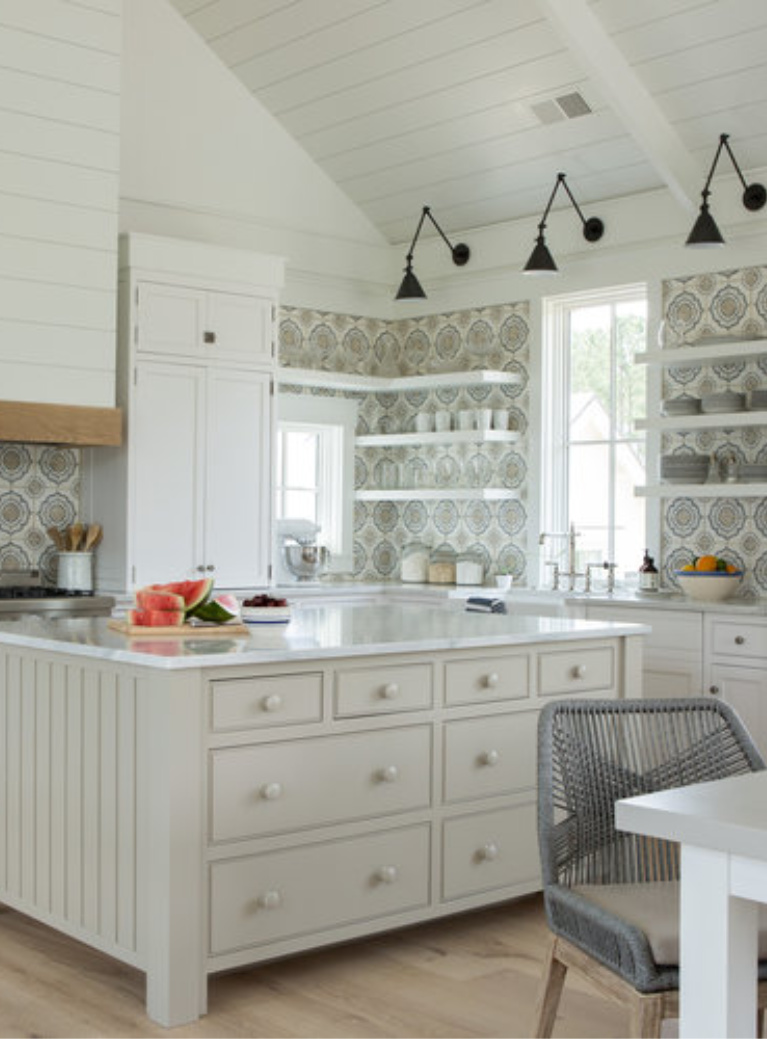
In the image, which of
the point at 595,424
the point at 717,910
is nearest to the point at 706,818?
the point at 717,910

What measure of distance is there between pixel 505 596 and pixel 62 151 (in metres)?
2.76

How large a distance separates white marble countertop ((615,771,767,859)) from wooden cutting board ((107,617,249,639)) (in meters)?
1.89

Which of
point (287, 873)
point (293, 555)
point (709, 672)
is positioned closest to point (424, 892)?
point (287, 873)

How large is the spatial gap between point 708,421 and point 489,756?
8.03 feet

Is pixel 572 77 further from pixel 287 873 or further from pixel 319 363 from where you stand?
pixel 287 873

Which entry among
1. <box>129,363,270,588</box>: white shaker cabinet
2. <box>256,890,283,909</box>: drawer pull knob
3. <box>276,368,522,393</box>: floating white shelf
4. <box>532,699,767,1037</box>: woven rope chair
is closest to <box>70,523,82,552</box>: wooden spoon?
<box>129,363,270,588</box>: white shaker cabinet

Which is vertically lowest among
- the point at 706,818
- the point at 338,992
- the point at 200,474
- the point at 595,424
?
the point at 338,992

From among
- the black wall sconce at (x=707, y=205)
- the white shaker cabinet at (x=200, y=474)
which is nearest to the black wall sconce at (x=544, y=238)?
the black wall sconce at (x=707, y=205)

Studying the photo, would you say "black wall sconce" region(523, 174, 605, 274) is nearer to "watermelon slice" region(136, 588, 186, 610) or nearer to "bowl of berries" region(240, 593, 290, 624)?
"bowl of berries" region(240, 593, 290, 624)

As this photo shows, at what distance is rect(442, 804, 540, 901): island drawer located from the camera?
152 inches

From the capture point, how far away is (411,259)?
24.5ft

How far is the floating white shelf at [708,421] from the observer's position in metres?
5.70

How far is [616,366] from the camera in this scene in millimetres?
6742

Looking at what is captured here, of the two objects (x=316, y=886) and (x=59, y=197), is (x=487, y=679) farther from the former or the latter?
(x=59, y=197)
